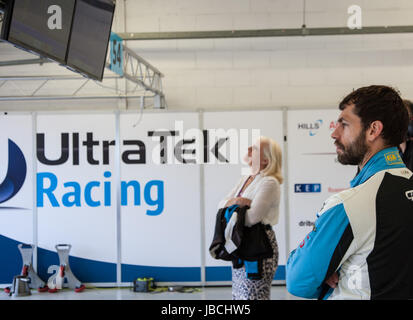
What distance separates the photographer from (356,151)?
128 cm

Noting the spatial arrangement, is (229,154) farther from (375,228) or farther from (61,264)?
(375,228)

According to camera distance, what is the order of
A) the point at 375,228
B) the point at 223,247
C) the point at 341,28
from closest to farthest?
the point at 375,228
the point at 223,247
the point at 341,28

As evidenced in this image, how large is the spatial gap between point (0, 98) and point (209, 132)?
373 cm

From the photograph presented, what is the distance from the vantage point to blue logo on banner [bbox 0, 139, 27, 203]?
6301mm

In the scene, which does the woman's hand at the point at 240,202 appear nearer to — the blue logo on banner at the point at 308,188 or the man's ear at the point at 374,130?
the man's ear at the point at 374,130

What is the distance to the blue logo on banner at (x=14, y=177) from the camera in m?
6.30

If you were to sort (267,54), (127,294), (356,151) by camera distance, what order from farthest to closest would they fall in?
(267,54)
(127,294)
(356,151)

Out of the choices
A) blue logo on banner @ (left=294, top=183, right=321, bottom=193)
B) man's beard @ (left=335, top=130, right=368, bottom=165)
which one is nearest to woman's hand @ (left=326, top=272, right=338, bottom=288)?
man's beard @ (left=335, top=130, right=368, bottom=165)

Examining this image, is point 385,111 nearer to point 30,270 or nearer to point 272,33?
point 30,270

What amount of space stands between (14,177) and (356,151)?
578 cm

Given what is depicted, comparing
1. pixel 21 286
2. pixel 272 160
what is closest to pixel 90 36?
pixel 272 160

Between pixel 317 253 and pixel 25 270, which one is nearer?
pixel 317 253
